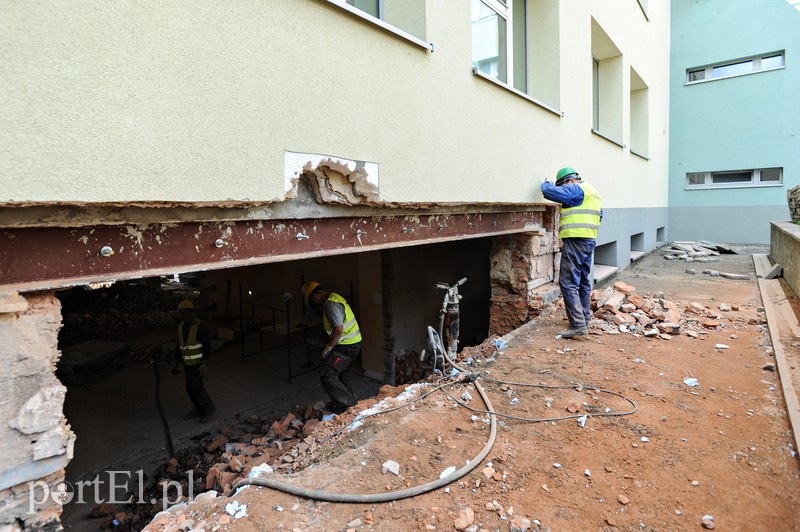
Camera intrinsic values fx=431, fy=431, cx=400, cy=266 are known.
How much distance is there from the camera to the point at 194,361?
605 centimetres

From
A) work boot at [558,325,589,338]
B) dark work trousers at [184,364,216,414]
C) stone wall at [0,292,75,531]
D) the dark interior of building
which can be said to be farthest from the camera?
dark work trousers at [184,364,216,414]

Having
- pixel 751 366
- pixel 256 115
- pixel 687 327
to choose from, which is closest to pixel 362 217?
pixel 256 115

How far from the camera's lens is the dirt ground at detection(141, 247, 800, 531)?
7.02 ft

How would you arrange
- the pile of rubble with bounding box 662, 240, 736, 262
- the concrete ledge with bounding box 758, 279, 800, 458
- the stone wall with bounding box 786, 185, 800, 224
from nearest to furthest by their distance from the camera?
1. the concrete ledge with bounding box 758, 279, 800, 458
2. the stone wall with bounding box 786, 185, 800, 224
3. the pile of rubble with bounding box 662, 240, 736, 262

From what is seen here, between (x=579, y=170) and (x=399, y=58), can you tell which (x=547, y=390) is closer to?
(x=399, y=58)

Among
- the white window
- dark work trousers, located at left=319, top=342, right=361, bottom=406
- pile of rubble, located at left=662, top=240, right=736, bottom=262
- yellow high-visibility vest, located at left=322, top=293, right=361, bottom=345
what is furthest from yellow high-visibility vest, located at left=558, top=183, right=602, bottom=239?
pile of rubble, located at left=662, top=240, right=736, bottom=262

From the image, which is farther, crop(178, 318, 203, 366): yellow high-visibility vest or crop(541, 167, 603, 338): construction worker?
crop(178, 318, 203, 366): yellow high-visibility vest

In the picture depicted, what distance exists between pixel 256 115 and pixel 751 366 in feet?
15.7

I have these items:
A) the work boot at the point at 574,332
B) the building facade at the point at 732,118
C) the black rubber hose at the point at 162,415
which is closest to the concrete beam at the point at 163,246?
the work boot at the point at 574,332

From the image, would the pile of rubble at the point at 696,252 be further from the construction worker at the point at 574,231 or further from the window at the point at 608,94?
the construction worker at the point at 574,231

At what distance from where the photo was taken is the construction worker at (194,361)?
5996mm

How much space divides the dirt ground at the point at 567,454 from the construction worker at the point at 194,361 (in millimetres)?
3401

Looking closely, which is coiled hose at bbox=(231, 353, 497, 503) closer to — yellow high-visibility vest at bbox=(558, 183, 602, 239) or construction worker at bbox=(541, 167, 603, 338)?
construction worker at bbox=(541, 167, 603, 338)

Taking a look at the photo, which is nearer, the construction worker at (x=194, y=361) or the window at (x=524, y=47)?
the window at (x=524, y=47)
